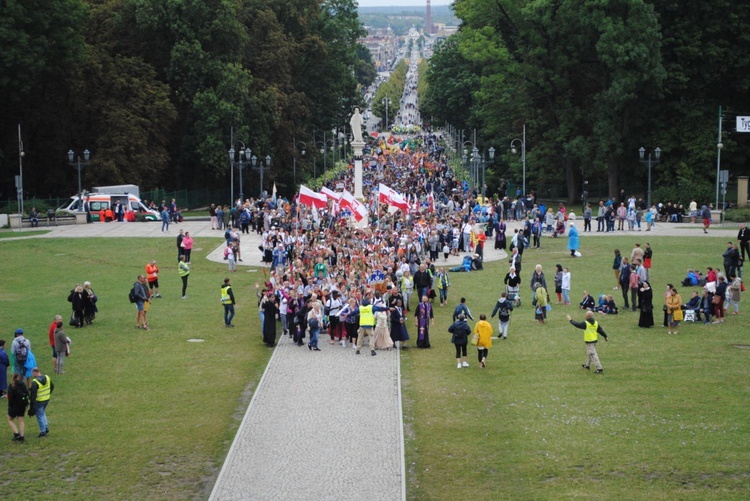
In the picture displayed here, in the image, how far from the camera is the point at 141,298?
92.4 ft

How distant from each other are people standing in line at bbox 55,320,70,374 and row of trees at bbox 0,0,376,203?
39.3 metres

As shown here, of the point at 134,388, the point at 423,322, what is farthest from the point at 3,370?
the point at 423,322

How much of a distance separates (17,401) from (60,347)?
4968mm

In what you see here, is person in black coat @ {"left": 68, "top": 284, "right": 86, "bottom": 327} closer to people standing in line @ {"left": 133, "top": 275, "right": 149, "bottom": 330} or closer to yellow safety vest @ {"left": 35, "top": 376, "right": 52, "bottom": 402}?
people standing in line @ {"left": 133, "top": 275, "right": 149, "bottom": 330}

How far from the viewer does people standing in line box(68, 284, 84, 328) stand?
92.6 feet

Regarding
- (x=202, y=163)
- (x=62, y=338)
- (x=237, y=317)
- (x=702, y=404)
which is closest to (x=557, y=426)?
(x=702, y=404)

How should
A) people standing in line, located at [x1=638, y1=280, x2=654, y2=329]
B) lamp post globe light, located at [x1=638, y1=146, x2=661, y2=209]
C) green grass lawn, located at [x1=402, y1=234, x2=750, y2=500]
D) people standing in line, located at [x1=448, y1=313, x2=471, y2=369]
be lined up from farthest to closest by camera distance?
lamp post globe light, located at [x1=638, y1=146, x2=661, y2=209] → people standing in line, located at [x1=638, y1=280, x2=654, y2=329] → people standing in line, located at [x1=448, y1=313, x2=471, y2=369] → green grass lawn, located at [x1=402, y1=234, x2=750, y2=500]

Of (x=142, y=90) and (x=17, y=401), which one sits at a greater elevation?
(x=142, y=90)

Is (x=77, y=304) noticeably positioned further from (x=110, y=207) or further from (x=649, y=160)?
(x=649, y=160)

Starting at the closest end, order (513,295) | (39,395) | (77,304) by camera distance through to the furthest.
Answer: (39,395), (77,304), (513,295)

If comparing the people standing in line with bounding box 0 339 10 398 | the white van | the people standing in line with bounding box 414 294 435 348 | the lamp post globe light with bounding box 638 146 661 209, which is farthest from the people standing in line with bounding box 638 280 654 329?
the white van

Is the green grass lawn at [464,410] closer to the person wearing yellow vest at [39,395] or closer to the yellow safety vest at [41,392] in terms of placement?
the person wearing yellow vest at [39,395]

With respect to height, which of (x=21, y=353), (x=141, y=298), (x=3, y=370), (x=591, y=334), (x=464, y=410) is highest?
(x=141, y=298)

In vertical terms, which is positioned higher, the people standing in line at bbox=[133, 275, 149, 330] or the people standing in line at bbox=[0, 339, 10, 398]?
the people standing in line at bbox=[133, 275, 149, 330]
